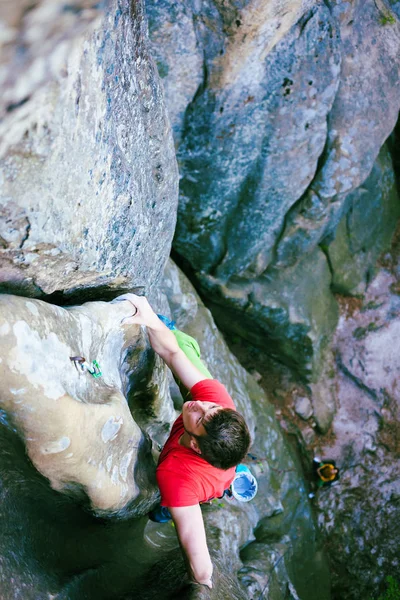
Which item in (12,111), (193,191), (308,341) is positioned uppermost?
(12,111)

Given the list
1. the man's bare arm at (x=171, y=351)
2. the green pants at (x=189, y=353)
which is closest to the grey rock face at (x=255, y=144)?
the green pants at (x=189, y=353)

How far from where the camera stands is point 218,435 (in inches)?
130

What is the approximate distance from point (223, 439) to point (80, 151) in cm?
206

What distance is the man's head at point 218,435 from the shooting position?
3.31 m

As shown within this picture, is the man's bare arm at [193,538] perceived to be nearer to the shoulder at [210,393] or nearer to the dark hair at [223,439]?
the dark hair at [223,439]

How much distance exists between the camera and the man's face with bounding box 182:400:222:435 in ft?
11.1

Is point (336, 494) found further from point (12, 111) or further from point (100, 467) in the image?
point (12, 111)

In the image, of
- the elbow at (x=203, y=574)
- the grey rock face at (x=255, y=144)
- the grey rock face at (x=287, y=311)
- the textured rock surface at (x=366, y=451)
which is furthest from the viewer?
the textured rock surface at (x=366, y=451)

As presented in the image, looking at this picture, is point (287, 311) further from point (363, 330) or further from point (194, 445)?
point (194, 445)

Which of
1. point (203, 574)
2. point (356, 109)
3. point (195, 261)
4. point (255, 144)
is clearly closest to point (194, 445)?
point (203, 574)

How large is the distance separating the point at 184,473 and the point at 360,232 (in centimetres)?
740

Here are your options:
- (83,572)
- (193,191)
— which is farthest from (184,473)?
(193,191)

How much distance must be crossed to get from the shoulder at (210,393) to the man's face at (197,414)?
0.21 metres

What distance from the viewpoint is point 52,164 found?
2.58 m
